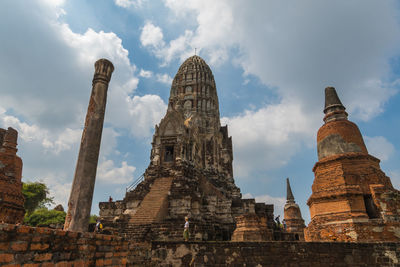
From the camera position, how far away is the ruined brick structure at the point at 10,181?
10.7 meters

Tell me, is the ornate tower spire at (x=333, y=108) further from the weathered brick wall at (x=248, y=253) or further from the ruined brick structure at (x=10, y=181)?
the ruined brick structure at (x=10, y=181)

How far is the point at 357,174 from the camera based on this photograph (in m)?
9.90

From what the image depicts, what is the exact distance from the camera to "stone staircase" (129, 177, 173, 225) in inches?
588

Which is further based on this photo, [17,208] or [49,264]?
[17,208]

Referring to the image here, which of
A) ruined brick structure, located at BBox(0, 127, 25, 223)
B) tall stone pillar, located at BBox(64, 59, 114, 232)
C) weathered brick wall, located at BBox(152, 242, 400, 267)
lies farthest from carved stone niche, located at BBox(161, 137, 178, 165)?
tall stone pillar, located at BBox(64, 59, 114, 232)

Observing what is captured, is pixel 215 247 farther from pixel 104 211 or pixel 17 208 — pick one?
pixel 104 211

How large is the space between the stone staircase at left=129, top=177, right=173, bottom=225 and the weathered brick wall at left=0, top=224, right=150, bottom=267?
9553 mm

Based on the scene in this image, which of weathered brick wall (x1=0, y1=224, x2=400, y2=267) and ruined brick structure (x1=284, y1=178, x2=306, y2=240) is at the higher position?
ruined brick structure (x1=284, y1=178, x2=306, y2=240)

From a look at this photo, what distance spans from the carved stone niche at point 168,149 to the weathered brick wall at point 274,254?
1243cm

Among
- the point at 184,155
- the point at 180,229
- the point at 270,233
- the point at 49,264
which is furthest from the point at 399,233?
the point at 184,155

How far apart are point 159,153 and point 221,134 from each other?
41.7ft

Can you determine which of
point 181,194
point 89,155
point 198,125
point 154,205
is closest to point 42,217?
point 154,205

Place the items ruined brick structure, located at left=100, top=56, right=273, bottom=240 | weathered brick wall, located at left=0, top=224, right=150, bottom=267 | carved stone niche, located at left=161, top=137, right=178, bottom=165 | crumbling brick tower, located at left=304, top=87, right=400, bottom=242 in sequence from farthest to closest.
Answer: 1. carved stone niche, located at left=161, top=137, right=178, bottom=165
2. ruined brick structure, located at left=100, top=56, right=273, bottom=240
3. crumbling brick tower, located at left=304, top=87, right=400, bottom=242
4. weathered brick wall, located at left=0, top=224, right=150, bottom=267

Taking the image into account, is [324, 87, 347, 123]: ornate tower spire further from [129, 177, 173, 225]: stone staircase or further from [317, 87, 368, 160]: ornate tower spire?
[129, 177, 173, 225]: stone staircase
